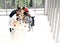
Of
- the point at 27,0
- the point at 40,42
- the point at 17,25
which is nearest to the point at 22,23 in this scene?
the point at 17,25

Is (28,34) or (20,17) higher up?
(20,17)

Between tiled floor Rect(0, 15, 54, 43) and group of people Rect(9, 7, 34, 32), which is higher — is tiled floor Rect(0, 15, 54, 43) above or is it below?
below

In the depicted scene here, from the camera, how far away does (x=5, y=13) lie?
8.68 meters

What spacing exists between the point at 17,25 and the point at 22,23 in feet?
0.71

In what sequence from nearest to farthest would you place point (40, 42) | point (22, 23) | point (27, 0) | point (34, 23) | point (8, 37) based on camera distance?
point (40, 42) → point (8, 37) → point (22, 23) → point (34, 23) → point (27, 0)

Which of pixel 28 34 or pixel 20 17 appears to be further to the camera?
pixel 20 17

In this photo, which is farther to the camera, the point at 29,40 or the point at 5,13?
the point at 5,13

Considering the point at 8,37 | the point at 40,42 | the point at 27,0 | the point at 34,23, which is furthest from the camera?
the point at 27,0

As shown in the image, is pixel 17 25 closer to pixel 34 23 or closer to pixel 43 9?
pixel 34 23

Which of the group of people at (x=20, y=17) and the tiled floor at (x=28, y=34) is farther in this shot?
the group of people at (x=20, y=17)

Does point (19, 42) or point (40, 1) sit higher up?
point (40, 1)

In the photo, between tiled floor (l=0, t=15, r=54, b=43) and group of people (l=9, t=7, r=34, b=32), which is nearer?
tiled floor (l=0, t=15, r=54, b=43)

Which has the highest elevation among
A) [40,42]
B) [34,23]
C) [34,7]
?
[34,7]

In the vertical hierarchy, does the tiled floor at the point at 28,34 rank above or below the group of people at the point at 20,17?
below
